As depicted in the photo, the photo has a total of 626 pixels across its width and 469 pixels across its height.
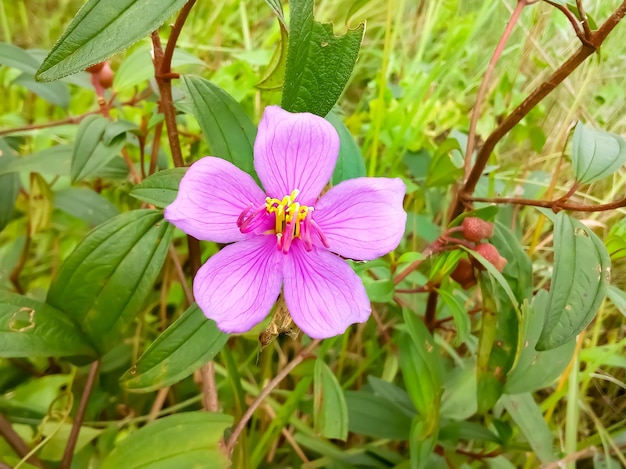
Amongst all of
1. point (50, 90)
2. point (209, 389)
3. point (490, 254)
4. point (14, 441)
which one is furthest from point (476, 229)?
point (50, 90)

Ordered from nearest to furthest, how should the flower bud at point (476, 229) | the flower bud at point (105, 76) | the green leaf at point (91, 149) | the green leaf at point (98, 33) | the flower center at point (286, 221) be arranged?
the green leaf at point (98, 33)
the flower center at point (286, 221)
the flower bud at point (476, 229)
the green leaf at point (91, 149)
the flower bud at point (105, 76)

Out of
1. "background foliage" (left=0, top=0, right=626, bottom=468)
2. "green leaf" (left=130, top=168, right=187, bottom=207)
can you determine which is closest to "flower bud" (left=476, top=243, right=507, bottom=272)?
"background foliage" (left=0, top=0, right=626, bottom=468)

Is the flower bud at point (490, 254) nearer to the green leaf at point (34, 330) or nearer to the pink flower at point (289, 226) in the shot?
the pink flower at point (289, 226)

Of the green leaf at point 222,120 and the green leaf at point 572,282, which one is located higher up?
the green leaf at point 222,120

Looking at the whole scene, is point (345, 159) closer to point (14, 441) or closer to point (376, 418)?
point (376, 418)

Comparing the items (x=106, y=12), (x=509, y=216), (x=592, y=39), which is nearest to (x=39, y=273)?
(x=106, y=12)

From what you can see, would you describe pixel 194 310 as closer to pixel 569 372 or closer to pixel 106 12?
pixel 106 12

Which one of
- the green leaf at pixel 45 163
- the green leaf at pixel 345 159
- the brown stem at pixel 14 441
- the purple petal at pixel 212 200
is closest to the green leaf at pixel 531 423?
Answer: the green leaf at pixel 345 159
